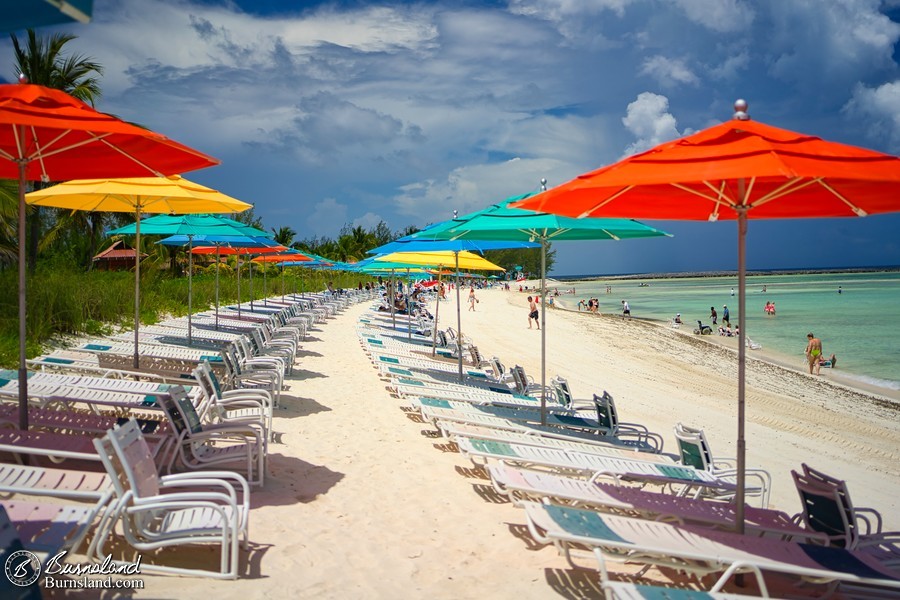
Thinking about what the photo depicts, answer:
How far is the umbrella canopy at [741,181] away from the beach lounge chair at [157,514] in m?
2.53

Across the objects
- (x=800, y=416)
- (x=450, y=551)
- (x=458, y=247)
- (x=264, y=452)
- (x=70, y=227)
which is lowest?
(x=800, y=416)

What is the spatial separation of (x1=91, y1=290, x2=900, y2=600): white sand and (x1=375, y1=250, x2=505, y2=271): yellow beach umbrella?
202 cm

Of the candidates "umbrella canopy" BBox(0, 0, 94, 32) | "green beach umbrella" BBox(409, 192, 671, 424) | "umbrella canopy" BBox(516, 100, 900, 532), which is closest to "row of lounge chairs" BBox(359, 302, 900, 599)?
"umbrella canopy" BBox(516, 100, 900, 532)

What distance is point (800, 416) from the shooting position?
14.1 m

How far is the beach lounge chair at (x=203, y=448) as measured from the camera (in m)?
4.96

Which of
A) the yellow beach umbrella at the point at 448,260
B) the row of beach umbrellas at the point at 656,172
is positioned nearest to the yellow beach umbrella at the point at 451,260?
the yellow beach umbrella at the point at 448,260

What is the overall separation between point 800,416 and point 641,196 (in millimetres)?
11210

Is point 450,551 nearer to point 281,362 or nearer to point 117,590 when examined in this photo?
point 117,590

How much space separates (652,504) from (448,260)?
25.8ft

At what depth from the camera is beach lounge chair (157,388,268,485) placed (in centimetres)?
496

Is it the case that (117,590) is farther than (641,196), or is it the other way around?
(641,196)

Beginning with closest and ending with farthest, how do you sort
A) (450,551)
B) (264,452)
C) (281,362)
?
(450,551), (264,452), (281,362)

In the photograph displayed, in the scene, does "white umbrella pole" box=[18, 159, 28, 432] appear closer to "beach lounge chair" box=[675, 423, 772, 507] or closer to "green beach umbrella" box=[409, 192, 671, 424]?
"green beach umbrella" box=[409, 192, 671, 424]

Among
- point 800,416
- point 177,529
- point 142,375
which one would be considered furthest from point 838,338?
point 177,529
